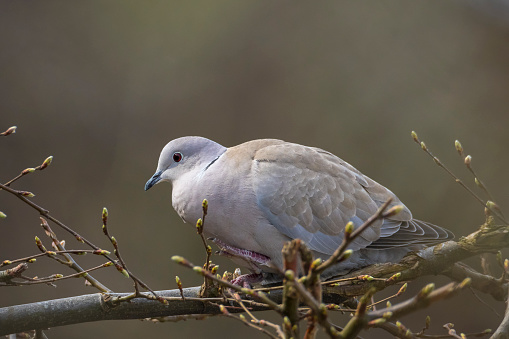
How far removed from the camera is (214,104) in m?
4.48

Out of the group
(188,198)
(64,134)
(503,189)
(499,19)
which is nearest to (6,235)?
(64,134)

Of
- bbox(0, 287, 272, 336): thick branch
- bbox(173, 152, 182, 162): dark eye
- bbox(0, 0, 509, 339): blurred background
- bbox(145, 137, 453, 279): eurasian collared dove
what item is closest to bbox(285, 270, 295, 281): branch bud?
bbox(0, 287, 272, 336): thick branch

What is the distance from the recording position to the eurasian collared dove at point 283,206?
2.12 m

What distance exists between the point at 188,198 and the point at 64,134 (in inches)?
99.2

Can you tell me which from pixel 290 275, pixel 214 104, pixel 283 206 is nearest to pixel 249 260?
pixel 283 206

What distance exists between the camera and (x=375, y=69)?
14.9ft

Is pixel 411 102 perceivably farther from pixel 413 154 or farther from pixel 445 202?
pixel 445 202

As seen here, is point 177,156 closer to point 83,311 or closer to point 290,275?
point 83,311

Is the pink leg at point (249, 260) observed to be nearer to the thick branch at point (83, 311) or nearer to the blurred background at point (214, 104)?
the thick branch at point (83, 311)

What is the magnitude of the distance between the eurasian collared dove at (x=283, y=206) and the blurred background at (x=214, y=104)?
1906mm

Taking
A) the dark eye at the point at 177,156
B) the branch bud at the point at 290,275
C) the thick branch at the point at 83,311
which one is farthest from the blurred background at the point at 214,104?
the branch bud at the point at 290,275

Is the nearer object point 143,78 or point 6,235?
point 6,235

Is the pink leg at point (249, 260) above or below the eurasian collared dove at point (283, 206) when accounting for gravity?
below

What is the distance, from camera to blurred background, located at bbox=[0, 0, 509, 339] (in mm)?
4180
